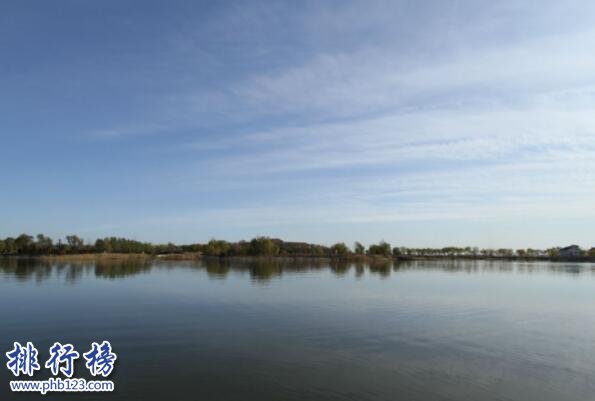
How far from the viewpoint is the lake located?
18.6 meters

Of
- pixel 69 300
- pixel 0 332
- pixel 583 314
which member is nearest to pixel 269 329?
pixel 0 332

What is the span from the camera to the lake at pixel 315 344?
18625 millimetres

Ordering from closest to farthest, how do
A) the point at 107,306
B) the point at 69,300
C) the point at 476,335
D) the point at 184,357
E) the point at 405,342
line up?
the point at 184,357
the point at 405,342
the point at 476,335
the point at 107,306
the point at 69,300

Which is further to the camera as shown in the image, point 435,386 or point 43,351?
point 43,351

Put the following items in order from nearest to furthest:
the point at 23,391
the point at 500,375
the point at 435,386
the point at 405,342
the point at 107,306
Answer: the point at 23,391, the point at 435,386, the point at 500,375, the point at 405,342, the point at 107,306

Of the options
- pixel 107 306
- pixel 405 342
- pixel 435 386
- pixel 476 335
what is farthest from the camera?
pixel 107 306

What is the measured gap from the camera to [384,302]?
47.2 meters

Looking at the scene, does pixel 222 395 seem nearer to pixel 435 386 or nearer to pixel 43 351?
pixel 435 386


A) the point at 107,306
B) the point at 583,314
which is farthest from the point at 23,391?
the point at 583,314

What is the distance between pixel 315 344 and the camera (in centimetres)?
2639

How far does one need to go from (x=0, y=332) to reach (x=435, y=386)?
26.2 metres

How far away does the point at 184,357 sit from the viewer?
22922mm

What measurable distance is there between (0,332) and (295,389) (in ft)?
69.0

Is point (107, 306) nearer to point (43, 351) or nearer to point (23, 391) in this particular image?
point (43, 351)
